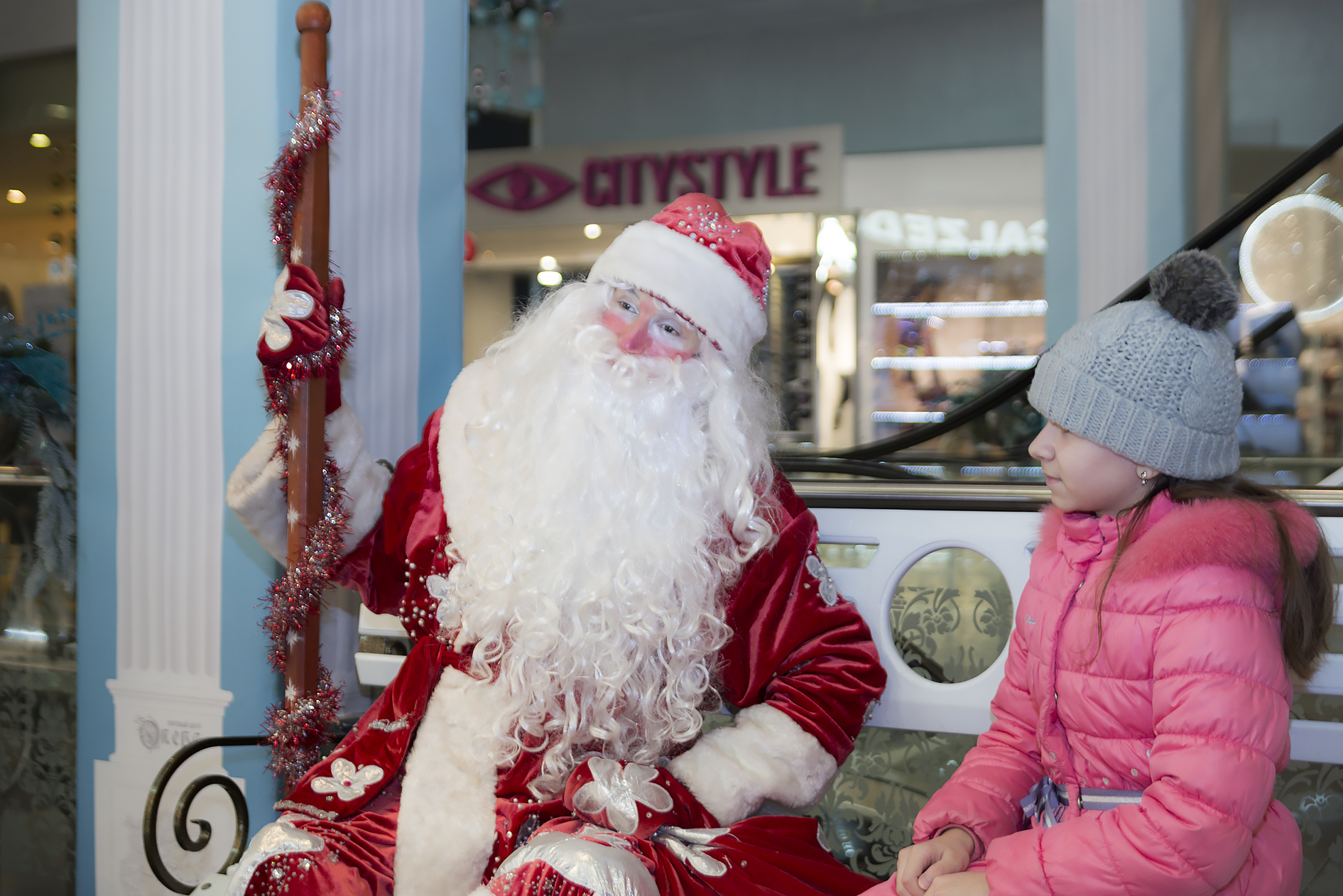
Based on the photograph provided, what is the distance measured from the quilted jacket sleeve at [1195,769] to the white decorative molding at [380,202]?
1.71 meters

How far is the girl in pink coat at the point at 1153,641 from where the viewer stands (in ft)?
3.66

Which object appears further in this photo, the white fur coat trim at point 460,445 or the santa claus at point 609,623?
the white fur coat trim at point 460,445

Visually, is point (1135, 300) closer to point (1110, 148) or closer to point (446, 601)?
point (446, 601)

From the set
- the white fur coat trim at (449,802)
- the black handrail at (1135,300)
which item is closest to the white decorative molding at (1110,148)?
the black handrail at (1135,300)

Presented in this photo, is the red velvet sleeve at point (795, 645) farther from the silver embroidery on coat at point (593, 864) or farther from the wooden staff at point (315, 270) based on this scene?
the wooden staff at point (315, 270)

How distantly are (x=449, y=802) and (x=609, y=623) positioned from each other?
369 mm

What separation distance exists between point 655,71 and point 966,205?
291 cm

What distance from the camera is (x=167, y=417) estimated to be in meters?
2.22

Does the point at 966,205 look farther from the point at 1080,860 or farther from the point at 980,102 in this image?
the point at 1080,860

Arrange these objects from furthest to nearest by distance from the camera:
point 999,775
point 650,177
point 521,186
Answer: point 521,186, point 650,177, point 999,775

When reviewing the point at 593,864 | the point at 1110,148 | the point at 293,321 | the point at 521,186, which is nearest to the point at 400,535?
the point at 293,321

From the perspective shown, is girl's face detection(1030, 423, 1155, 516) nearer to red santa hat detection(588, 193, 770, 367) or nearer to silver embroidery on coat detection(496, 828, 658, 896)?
red santa hat detection(588, 193, 770, 367)

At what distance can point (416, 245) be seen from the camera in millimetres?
2424

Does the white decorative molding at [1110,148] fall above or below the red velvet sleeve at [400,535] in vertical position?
above
